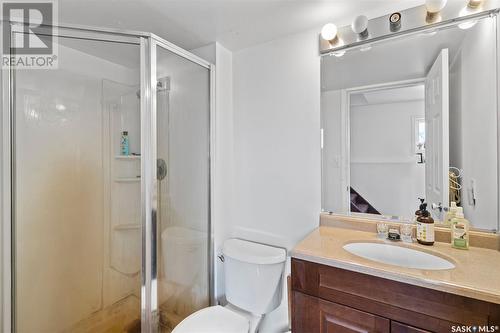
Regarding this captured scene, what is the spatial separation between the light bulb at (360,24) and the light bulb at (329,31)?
0.10m

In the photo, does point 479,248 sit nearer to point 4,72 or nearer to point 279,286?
point 279,286

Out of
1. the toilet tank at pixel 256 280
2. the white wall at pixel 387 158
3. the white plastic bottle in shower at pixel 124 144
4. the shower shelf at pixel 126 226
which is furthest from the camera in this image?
the white plastic bottle in shower at pixel 124 144

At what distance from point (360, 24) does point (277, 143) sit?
822 mm

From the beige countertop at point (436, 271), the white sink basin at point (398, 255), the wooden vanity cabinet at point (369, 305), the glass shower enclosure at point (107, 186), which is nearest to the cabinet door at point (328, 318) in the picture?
the wooden vanity cabinet at point (369, 305)

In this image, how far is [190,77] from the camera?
1.60m

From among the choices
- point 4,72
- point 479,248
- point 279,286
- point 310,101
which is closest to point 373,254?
point 479,248

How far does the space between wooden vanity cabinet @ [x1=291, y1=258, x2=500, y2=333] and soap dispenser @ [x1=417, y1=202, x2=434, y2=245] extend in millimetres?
396

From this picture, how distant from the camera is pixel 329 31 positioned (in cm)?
132

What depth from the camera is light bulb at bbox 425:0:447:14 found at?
108cm

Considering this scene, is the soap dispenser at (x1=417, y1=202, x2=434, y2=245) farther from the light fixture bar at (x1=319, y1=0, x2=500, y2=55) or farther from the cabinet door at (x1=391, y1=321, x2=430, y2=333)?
the light fixture bar at (x1=319, y1=0, x2=500, y2=55)

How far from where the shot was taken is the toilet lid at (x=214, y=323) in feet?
3.86

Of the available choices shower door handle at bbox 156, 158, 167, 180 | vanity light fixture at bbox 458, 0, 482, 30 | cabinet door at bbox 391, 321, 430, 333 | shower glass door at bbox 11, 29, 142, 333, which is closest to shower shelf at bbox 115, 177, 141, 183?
shower glass door at bbox 11, 29, 142, 333
